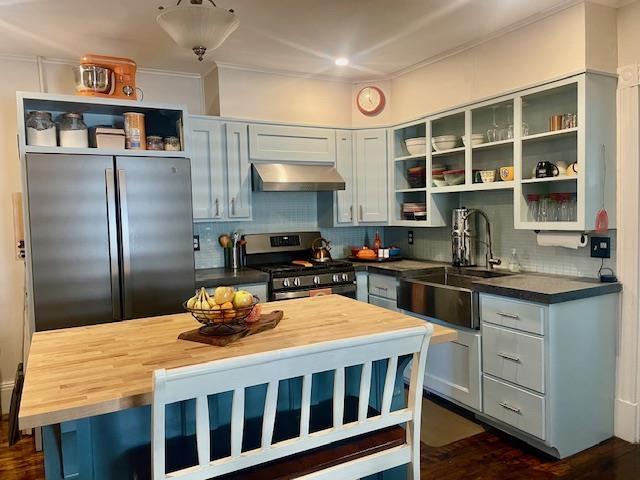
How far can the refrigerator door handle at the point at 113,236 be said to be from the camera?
291 centimetres

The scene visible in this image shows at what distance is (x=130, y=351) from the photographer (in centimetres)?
161

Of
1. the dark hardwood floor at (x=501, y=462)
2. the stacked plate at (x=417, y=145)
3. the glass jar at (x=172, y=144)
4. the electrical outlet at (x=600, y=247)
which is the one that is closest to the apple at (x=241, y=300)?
the dark hardwood floor at (x=501, y=462)

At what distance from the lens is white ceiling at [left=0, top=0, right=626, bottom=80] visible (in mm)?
2674

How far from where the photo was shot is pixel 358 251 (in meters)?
4.32

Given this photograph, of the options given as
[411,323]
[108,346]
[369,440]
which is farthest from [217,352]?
[411,323]

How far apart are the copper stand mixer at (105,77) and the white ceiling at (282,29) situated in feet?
0.54

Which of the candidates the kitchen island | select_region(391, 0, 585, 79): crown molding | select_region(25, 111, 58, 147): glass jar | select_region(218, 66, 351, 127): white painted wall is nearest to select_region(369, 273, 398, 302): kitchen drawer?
select_region(218, 66, 351, 127): white painted wall

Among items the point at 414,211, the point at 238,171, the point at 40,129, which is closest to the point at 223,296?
the point at 40,129

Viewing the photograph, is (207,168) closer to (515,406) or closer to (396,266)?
(396,266)

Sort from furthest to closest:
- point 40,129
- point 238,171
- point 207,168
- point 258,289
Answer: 1. point 238,171
2. point 207,168
3. point 258,289
4. point 40,129

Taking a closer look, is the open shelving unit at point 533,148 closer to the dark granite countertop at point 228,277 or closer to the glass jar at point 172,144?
the dark granite countertop at point 228,277

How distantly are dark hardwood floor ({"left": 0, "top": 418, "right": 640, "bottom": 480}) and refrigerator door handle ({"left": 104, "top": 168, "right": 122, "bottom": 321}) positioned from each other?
3.22 feet

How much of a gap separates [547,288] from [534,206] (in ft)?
2.18

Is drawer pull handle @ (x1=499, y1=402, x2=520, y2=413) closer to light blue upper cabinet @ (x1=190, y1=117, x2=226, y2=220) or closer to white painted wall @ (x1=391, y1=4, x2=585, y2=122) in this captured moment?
white painted wall @ (x1=391, y1=4, x2=585, y2=122)
